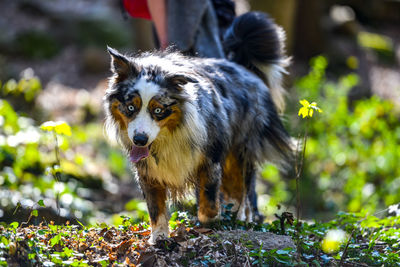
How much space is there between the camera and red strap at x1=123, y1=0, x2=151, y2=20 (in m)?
5.28

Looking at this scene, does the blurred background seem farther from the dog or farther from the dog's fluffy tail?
the dog's fluffy tail

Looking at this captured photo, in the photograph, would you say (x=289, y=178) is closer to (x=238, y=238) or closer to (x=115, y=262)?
(x=238, y=238)

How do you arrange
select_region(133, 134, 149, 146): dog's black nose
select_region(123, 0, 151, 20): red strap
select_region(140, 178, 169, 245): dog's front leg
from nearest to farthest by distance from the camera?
select_region(133, 134, 149, 146): dog's black nose
select_region(140, 178, 169, 245): dog's front leg
select_region(123, 0, 151, 20): red strap

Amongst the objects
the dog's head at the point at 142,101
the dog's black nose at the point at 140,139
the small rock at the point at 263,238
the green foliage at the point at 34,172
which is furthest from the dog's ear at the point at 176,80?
the green foliage at the point at 34,172

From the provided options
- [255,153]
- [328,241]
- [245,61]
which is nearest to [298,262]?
[328,241]

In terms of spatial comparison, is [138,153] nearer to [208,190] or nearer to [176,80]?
[176,80]

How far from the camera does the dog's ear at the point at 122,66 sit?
3.62m

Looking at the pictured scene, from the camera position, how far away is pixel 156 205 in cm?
392

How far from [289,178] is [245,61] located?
368 cm

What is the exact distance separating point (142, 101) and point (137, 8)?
2183 mm

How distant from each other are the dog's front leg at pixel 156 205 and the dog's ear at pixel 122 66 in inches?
32.5

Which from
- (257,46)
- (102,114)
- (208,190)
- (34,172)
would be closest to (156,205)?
(208,190)

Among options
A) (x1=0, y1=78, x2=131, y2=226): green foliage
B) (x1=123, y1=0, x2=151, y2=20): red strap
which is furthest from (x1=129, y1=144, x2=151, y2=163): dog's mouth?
(x1=123, y1=0, x2=151, y2=20): red strap

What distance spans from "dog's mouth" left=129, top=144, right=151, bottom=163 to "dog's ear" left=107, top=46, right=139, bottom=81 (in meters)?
0.52
